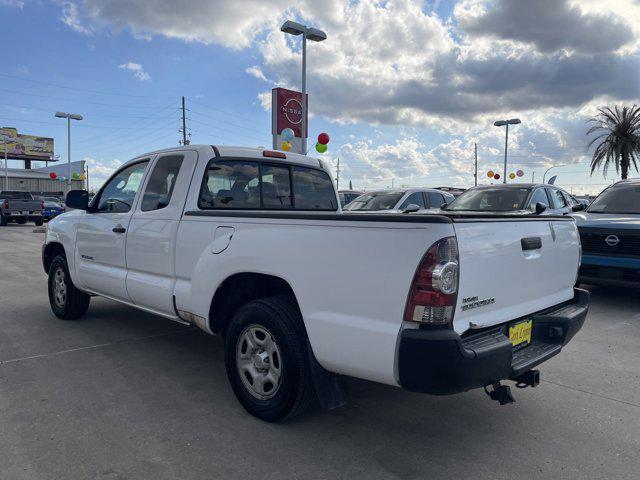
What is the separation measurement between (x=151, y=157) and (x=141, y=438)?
256cm

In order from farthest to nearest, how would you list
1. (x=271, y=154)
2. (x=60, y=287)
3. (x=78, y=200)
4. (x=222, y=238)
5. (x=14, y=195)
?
1. (x=14, y=195)
2. (x=60, y=287)
3. (x=78, y=200)
4. (x=271, y=154)
5. (x=222, y=238)

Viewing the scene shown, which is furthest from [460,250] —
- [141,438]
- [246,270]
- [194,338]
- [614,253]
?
[614,253]

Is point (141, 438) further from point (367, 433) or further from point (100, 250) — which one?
point (100, 250)

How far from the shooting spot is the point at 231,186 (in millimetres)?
4297

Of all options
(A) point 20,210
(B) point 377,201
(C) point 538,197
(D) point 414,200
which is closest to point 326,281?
(C) point 538,197

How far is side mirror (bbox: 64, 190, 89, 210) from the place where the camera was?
531 centimetres

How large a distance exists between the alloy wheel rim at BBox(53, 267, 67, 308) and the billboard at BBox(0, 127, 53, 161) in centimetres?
8480

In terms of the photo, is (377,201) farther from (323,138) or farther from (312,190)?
(312,190)

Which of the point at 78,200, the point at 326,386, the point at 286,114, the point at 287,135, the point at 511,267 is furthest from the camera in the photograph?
the point at 286,114

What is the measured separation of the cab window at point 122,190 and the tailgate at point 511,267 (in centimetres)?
327

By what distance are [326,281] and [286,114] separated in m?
16.1

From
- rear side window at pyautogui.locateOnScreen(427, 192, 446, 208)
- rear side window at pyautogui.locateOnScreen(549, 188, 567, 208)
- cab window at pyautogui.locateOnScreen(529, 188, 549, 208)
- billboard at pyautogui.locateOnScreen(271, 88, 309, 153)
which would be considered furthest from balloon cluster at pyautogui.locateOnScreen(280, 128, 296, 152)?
cab window at pyautogui.locateOnScreen(529, 188, 549, 208)

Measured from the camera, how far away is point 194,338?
5.25 meters

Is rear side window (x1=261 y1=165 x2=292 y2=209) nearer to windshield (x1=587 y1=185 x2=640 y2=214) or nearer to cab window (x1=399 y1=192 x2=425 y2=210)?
windshield (x1=587 y1=185 x2=640 y2=214)
